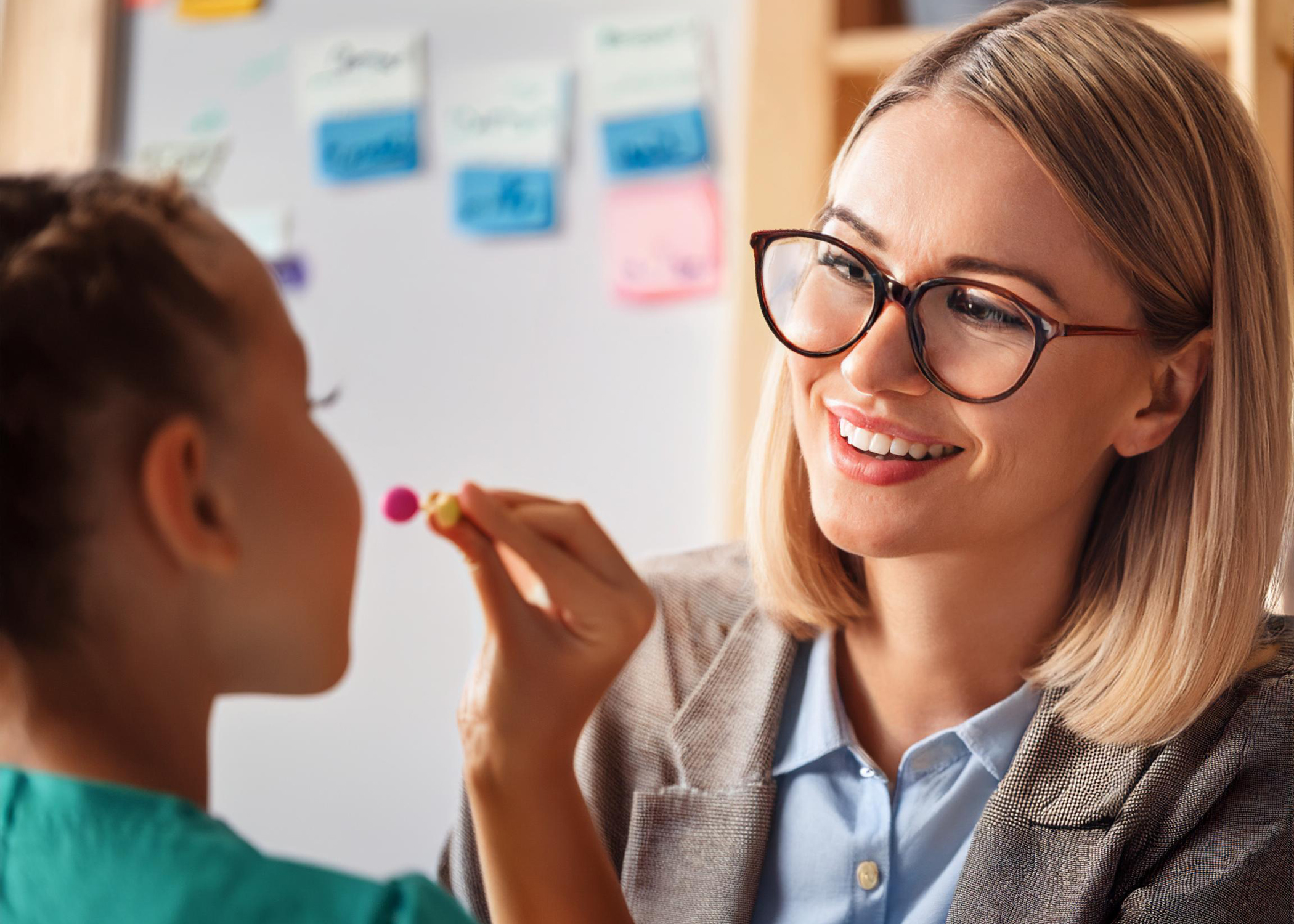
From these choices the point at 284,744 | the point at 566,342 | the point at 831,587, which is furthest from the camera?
the point at 284,744

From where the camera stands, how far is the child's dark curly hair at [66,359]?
1.90 feet

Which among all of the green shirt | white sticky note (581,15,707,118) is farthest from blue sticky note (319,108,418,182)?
the green shirt

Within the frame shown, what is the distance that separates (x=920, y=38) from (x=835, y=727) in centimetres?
78

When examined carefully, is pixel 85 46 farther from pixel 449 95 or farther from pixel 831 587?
pixel 831 587

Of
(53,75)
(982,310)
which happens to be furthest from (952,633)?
(53,75)

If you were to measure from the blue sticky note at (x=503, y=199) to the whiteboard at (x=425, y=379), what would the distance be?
0.02 meters

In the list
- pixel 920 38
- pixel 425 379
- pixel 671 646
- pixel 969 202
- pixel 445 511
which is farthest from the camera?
pixel 425 379

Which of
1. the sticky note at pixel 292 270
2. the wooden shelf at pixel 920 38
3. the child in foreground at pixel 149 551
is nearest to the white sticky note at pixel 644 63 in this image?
the wooden shelf at pixel 920 38

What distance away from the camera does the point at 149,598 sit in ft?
2.04

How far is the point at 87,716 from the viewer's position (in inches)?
24.2

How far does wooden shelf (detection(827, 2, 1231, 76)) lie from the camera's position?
1.30 meters

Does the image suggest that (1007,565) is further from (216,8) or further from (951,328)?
(216,8)

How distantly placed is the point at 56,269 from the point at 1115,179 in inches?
28.7

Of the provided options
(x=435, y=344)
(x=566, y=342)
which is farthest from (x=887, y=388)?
(x=435, y=344)
